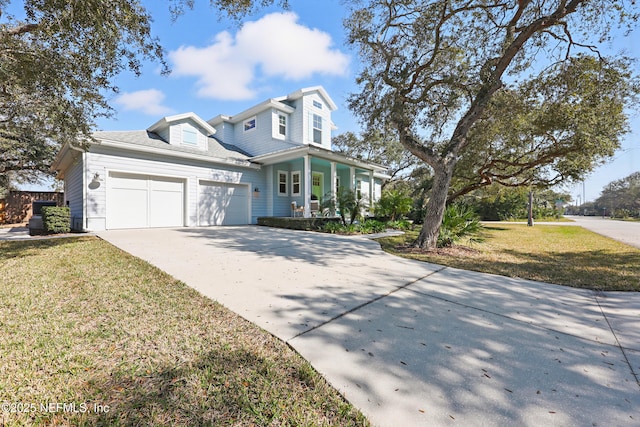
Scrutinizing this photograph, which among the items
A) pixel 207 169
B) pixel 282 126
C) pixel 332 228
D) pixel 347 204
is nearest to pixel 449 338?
pixel 332 228

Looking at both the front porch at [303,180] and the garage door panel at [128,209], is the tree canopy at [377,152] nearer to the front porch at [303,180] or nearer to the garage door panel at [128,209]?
the front porch at [303,180]

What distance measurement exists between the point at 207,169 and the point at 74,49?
6.75 m

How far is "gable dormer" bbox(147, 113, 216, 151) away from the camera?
11531 millimetres

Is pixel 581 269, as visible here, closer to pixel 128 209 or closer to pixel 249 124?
pixel 128 209

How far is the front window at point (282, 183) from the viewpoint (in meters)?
14.0

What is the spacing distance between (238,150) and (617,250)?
1617cm

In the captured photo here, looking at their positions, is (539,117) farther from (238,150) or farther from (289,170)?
(238,150)

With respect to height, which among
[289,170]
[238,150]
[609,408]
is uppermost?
[238,150]

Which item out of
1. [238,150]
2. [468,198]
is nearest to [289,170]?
[238,150]

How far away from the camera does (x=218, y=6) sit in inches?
229

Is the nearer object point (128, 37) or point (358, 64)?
point (128, 37)

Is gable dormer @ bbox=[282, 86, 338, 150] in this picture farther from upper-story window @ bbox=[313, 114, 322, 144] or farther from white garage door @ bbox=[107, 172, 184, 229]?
white garage door @ bbox=[107, 172, 184, 229]

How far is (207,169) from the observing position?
1167 cm

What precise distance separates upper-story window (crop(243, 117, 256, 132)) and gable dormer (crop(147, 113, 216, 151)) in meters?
2.77
